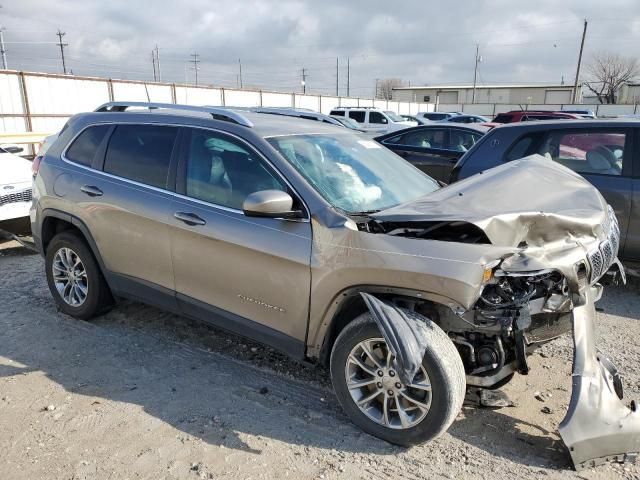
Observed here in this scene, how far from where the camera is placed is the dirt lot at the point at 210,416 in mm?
2771

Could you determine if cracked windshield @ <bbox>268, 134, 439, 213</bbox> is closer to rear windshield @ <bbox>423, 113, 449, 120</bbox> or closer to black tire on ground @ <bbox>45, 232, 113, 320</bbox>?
black tire on ground @ <bbox>45, 232, 113, 320</bbox>

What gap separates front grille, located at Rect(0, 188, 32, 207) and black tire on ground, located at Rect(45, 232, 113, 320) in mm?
2468

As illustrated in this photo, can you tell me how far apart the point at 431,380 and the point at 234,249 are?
4.76 feet

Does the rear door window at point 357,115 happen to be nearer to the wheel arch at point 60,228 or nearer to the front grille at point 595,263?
the wheel arch at point 60,228

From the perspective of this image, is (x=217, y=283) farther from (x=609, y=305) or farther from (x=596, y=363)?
(x=609, y=305)

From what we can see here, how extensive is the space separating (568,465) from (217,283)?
2.33 m

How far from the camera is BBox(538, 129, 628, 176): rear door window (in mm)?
5250

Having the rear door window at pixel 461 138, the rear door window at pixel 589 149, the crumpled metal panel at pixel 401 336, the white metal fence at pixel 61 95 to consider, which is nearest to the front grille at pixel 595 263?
the crumpled metal panel at pixel 401 336

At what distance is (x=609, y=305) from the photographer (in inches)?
198

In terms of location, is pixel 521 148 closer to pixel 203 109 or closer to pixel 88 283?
pixel 203 109

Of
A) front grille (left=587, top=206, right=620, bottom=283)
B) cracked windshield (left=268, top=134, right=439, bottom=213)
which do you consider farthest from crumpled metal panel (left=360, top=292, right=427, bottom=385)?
front grille (left=587, top=206, right=620, bottom=283)

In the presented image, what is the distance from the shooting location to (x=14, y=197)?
6.58 meters

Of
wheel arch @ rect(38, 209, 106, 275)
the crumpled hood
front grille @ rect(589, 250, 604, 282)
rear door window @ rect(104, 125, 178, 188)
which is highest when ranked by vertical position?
rear door window @ rect(104, 125, 178, 188)

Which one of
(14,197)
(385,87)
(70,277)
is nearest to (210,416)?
(70,277)
